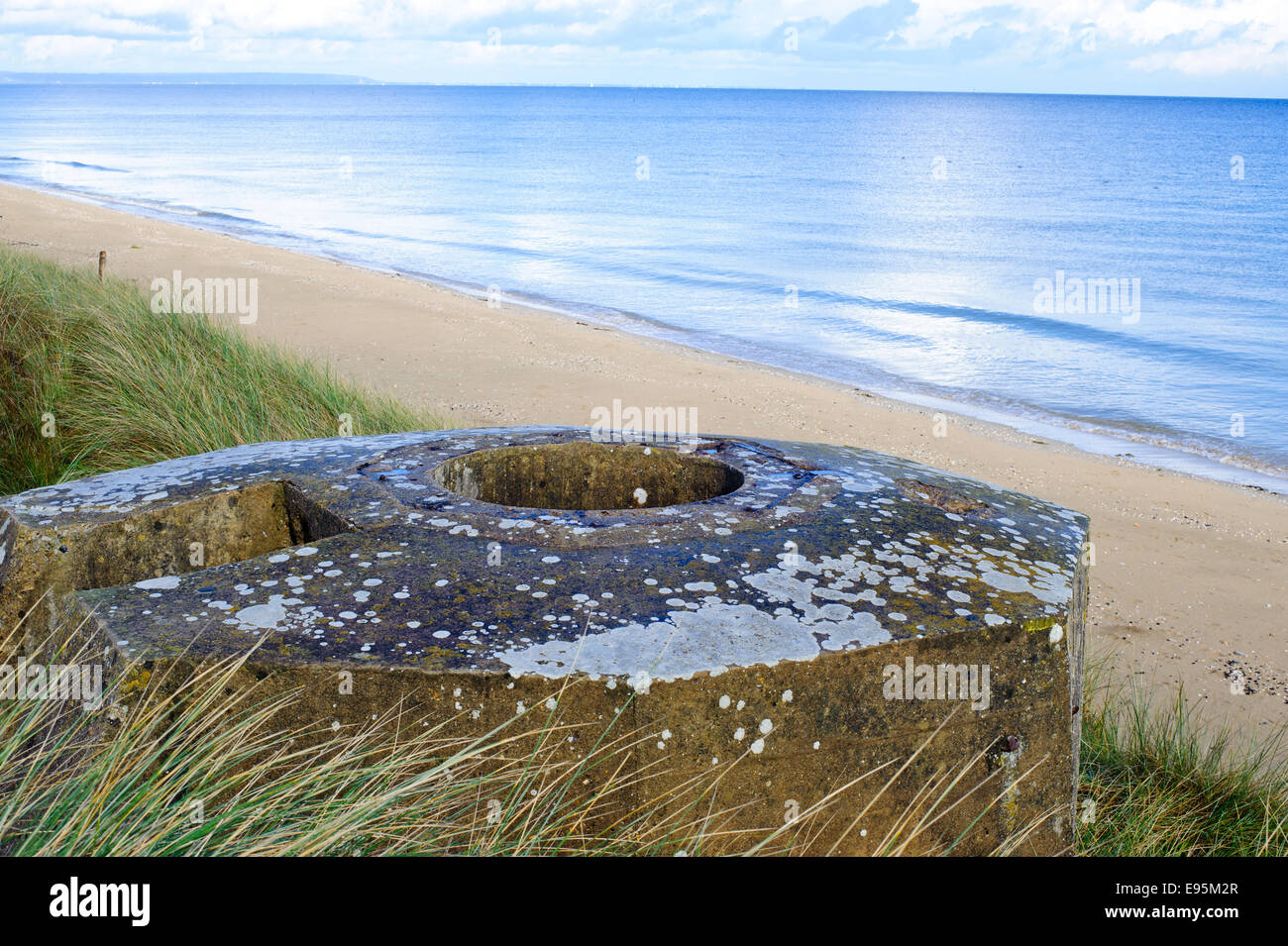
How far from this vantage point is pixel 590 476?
3771mm

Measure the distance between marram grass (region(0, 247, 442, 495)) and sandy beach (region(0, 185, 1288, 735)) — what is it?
1.61m

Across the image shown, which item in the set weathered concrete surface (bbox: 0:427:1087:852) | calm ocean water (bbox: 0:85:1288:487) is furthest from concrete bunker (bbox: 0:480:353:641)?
calm ocean water (bbox: 0:85:1288:487)

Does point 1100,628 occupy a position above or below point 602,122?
below

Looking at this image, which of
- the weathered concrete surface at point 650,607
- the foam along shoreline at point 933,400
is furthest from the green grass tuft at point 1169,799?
the foam along shoreline at point 933,400

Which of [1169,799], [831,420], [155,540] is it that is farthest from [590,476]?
[831,420]

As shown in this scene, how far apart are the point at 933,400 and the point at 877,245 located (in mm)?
14437

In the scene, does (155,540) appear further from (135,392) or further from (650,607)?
(135,392)

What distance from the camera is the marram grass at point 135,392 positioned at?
19.3 feet

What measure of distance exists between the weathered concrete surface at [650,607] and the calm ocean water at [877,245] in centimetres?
866

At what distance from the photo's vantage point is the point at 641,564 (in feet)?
8.67

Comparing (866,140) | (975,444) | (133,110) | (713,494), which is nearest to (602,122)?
(866,140)

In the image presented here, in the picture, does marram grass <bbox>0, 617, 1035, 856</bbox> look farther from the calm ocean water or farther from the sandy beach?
the calm ocean water
